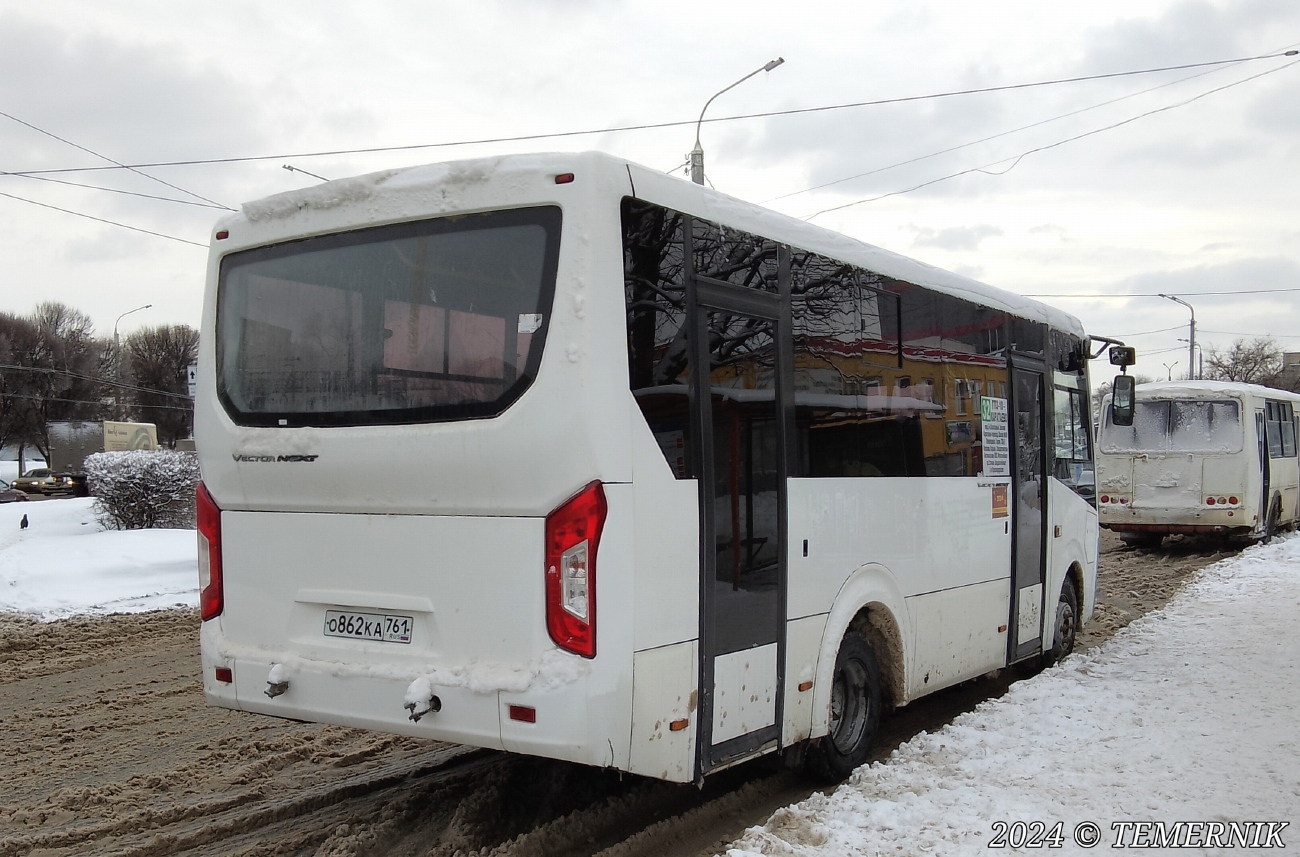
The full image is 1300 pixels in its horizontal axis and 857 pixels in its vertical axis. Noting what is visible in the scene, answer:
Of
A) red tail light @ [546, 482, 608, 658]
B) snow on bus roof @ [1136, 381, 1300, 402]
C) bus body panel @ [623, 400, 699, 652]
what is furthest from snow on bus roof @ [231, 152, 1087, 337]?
snow on bus roof @ [1136, 381, 1300, 402]

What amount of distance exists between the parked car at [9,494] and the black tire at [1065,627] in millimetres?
41563

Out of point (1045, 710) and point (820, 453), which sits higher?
point (820, 453)

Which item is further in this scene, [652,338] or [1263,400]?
[1263,400]

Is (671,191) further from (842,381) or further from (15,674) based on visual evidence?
(15,674)

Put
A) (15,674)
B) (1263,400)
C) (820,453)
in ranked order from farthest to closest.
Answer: (1263,400), (15,674), (820,453)

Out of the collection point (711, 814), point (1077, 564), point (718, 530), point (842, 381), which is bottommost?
point (711, 814)

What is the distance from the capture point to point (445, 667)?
14.0ft

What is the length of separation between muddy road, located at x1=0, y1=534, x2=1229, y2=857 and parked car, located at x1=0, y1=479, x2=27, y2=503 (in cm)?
3860

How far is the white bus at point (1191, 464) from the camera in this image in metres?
18.5

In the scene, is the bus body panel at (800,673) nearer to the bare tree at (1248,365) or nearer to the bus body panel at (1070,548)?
the bus body panel at (1070,548)

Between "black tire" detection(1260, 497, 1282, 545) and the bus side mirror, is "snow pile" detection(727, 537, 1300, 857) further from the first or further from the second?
"black tire" detection(1260, 497, 1282, 545)

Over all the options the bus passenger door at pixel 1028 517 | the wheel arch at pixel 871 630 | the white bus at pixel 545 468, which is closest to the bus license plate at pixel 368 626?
the white bus at pixel 545 468

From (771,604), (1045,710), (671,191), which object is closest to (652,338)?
(671,191)

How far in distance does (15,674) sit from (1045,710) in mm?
8306
